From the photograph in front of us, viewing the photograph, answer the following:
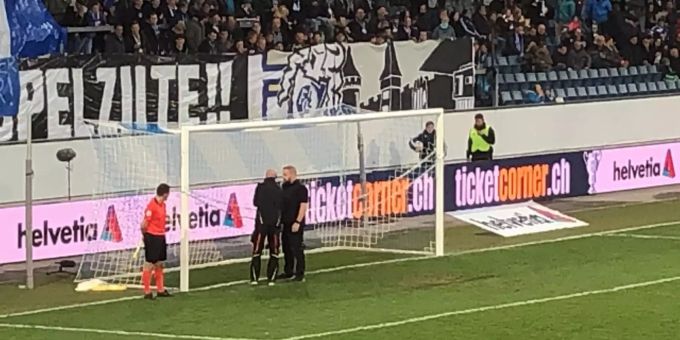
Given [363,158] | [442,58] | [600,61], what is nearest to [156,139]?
[363,158]

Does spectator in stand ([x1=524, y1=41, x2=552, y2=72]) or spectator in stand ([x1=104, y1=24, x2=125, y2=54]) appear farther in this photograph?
spectator in stand ([x1=524, y1=41, x2=552, y2=72])

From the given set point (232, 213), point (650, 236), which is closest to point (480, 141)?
point (650, 236)

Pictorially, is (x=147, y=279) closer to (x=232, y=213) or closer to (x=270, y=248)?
(x=270, y=248)

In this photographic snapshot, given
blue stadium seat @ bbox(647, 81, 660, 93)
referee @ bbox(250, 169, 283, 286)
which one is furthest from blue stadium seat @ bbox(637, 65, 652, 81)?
referee @ bbox(250, 169, 283, 286)

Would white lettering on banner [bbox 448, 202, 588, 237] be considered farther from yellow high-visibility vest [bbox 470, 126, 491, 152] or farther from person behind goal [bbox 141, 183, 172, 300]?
person behind goal [bbox 141, 183, 172, 300]

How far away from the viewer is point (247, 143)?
24.8m

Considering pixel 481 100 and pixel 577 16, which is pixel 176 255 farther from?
pixel 577 16

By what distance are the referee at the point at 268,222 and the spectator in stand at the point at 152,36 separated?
7.89 metres

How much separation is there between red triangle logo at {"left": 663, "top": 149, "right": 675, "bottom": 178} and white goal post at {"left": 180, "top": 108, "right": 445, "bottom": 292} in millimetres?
10311

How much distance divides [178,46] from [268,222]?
8381mm

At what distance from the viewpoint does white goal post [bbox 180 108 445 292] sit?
68.6 feet

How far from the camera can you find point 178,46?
93.9ft

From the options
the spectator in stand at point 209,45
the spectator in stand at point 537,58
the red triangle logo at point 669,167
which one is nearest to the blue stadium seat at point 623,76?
the spectator in stand at point 537,58

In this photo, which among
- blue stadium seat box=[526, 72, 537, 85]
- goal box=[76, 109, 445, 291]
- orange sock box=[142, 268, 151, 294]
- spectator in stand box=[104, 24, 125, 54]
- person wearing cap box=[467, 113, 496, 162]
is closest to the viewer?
orange sock box=[142, 268, 151, 294]
